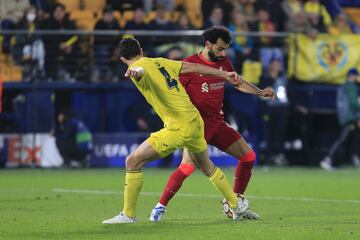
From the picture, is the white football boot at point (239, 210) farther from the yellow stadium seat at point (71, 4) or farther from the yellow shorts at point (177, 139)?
the yellow stadium seat at point (71, 4)

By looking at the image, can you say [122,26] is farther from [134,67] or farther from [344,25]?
[134,67]

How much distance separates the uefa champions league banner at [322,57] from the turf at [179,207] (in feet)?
10.5

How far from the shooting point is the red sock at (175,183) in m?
12.1

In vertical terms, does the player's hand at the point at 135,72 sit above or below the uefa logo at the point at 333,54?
above

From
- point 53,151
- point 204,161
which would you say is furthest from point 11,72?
point 204,161

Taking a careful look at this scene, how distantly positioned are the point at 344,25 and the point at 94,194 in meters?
11.4

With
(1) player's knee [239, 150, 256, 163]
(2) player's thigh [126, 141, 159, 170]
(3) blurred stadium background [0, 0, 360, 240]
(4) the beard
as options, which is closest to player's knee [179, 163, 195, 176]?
(1) player's knee [239, 150, 256, 163]

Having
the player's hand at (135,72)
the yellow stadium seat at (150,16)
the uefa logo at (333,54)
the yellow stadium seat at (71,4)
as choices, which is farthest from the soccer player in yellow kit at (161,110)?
the uefa logo at (333,54)

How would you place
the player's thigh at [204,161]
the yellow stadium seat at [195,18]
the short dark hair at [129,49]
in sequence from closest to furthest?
the short dark hair at [129,49] → the player's thigh at [204,161] → the yellow stadium seat at [195,18]

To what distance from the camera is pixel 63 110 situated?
2361 centimetres

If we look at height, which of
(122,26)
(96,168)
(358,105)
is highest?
(122,26)

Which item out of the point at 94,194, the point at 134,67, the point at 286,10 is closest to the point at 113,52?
the point at 286,10

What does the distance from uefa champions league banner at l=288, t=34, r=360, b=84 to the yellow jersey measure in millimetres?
13579

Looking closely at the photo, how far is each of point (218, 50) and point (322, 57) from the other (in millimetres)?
12885
